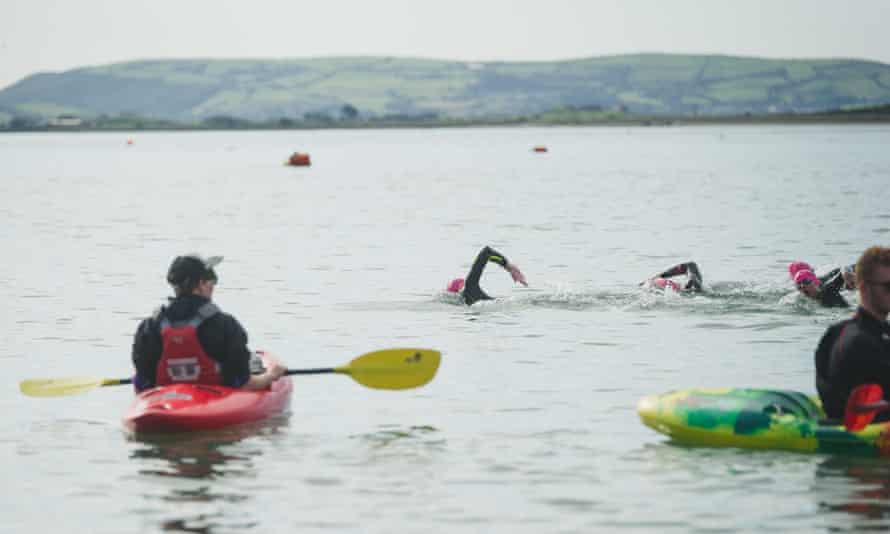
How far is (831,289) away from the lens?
2572 centimetres

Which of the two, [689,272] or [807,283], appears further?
[689,272]

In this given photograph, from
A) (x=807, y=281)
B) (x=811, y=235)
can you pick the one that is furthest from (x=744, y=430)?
(x=811, y=235)

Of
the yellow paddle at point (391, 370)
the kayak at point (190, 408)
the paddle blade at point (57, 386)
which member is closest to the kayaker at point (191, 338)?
the kayak at point (190, 408)

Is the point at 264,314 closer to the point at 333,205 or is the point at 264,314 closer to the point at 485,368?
the point at 485,368

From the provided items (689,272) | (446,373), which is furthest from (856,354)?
(689,272)

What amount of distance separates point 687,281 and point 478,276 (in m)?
3.84

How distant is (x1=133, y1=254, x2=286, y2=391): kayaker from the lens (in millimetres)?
15617

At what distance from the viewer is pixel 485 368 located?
21219mm

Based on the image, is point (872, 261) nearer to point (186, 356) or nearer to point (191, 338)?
point (191, 338)

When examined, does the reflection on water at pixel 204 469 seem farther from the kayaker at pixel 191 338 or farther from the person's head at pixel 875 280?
the person's head at pixel 875 280

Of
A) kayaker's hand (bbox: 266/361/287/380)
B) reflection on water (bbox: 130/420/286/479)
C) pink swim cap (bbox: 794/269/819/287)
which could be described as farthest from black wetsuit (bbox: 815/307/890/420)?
pink swim cap (bbox: 794/269/819/287)

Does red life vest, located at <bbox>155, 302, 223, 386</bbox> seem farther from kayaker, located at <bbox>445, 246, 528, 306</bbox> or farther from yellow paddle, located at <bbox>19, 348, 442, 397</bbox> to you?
kayaker, located at <bbox>445, 246, 528, 306</bbox>

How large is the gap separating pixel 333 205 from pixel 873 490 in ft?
196

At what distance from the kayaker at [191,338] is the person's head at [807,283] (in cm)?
1229
